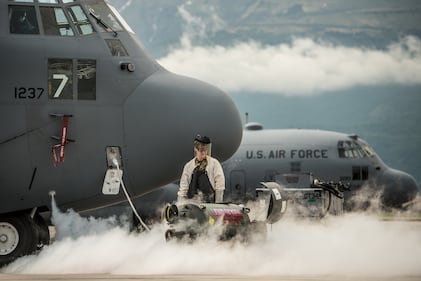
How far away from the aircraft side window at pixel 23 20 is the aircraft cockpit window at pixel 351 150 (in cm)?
2168

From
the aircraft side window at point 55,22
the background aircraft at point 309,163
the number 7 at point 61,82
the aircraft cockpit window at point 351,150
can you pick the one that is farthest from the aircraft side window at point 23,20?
the aircraft cockpit window at point 351,150

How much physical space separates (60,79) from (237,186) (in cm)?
2112

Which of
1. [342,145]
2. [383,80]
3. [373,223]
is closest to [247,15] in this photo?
[383,80]

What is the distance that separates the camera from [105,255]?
611 inches

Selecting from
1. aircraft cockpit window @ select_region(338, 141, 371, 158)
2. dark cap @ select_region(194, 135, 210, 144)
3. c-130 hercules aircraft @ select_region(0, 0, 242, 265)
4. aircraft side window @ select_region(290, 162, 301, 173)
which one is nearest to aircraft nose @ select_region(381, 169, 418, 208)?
aircraft cockpit window @ select_region(338, 141, 371, 158)

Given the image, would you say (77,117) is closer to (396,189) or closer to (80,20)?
(80,20)

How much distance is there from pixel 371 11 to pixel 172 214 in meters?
167

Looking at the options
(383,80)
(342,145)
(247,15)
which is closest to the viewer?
(342,145)

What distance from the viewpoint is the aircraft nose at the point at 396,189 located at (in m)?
37.6

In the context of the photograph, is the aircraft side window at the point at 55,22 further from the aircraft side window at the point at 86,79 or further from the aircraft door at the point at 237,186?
the aircraft door at the point at 237,186

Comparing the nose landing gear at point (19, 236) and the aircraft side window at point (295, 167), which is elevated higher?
the aircraft side window at point (295, 167)

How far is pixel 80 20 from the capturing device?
53.0ft

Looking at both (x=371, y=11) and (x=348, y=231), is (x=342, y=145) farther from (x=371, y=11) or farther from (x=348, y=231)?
(x=371, y=11)

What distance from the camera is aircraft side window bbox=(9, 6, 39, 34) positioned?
1587cm
